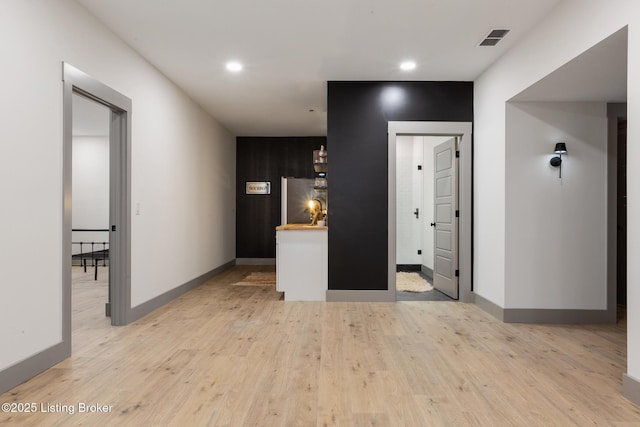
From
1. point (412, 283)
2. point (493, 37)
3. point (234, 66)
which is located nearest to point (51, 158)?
point (234, 66)

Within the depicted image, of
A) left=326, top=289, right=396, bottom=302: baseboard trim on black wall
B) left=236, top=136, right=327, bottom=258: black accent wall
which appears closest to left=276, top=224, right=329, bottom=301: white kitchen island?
left=326, top=289, right=396, bottom=302: baseboard trim on black wall

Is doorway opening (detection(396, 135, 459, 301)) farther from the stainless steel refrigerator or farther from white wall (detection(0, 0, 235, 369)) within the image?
white wall (detection(0, 0, 235, 369))

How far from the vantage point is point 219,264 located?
7.62 m

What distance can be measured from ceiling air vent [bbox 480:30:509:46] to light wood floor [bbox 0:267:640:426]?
275 cm

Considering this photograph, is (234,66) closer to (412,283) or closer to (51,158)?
(51,158)

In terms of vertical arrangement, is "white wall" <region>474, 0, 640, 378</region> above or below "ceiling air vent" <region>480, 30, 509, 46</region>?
below

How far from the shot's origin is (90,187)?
906cm

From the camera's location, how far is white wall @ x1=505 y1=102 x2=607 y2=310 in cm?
416

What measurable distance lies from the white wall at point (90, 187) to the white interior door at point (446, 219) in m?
7.07

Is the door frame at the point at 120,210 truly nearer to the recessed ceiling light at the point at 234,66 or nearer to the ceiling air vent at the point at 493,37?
the recessed ceiling light at the point at 234,66

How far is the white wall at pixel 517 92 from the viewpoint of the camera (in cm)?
241

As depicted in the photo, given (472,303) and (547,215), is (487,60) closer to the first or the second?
(547,215)

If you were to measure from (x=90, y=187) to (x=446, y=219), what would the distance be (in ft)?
25.1

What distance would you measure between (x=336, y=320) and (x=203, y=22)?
3.07 metres
